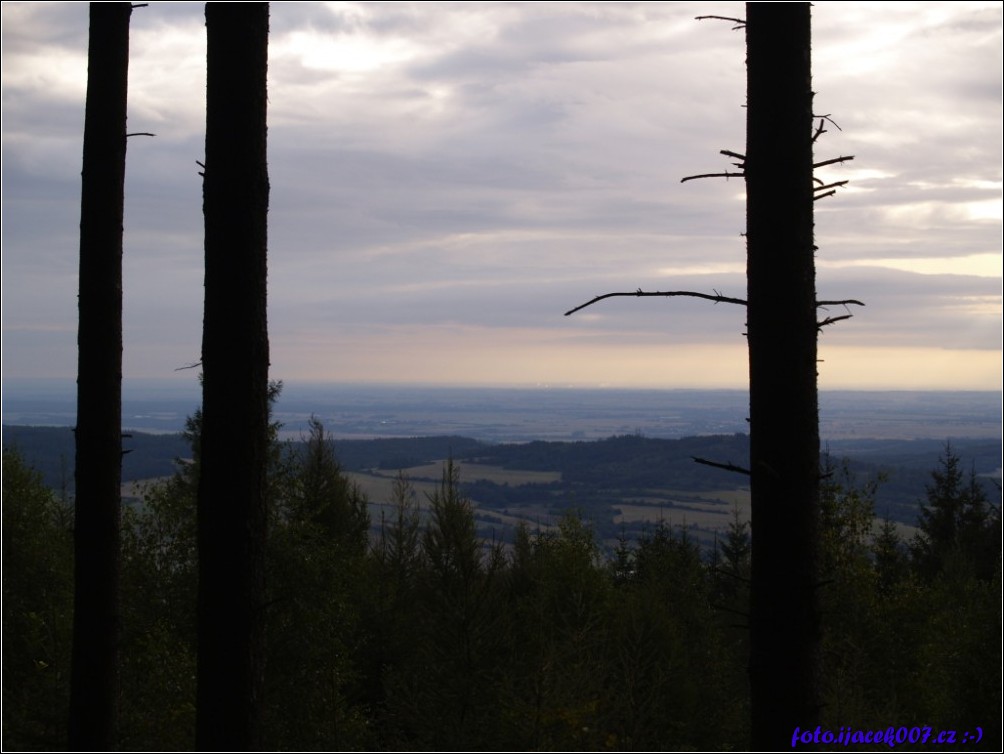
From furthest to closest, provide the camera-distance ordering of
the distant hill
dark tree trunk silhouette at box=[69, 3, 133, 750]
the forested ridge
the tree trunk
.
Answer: the distant hill
the forested ridge
dark tree trunk silhouette at box=[69, 3, 133, 750]
the tree trunk

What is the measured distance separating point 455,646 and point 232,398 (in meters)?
15.3

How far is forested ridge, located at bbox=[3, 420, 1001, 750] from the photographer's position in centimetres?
1780

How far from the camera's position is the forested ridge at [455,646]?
17.8 m

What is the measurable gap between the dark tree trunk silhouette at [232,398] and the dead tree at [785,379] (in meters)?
3.58

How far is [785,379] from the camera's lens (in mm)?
5734

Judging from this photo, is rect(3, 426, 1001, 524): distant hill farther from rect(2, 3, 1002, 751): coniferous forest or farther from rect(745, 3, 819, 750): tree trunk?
rect(745, 3, 819, 750): tree trunk

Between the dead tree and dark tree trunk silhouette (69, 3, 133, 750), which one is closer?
the dead tree

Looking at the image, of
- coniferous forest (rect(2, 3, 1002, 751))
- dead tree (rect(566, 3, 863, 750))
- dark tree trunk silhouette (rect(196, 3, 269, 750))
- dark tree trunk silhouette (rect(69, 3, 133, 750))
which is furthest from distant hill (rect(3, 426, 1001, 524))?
dead tree (rect(566, 3, 863, 750))

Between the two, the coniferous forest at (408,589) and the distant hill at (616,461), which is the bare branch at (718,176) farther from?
the distant hill at (616,461)

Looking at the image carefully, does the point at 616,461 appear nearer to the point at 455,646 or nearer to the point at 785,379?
the point at 455,646

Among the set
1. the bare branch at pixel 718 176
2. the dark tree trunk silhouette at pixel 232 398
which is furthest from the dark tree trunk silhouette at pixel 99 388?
the bare branch at pixel 718 176

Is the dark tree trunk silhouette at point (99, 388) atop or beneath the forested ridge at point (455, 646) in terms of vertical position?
atop

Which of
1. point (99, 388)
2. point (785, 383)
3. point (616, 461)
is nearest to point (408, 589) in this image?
point (99, 388)

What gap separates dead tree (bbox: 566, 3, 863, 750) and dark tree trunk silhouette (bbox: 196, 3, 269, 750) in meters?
3.58
